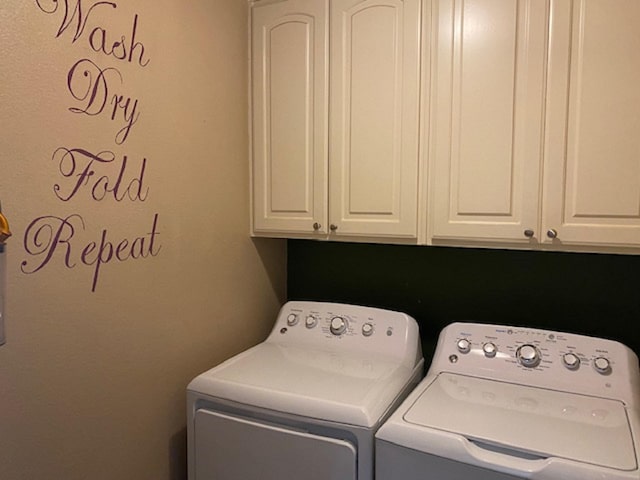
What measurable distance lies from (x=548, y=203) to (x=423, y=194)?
14.3 inches

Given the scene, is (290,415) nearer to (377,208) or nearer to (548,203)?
(377,208)

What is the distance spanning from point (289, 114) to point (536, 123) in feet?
2.68

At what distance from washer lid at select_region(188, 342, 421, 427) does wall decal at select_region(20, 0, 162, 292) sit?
17.7 inches

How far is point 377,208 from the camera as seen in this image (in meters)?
1.65

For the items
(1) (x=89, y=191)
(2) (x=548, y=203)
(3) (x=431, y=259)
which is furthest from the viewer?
(3) (x=431, y=259)

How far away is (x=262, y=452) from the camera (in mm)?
1347

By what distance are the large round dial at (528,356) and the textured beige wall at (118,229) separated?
98cm

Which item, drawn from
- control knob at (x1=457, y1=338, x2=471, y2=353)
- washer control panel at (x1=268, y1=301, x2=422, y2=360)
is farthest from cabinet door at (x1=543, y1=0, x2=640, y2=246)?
washer control panel at (x1=268, y1=301, x2=422, y2=360)

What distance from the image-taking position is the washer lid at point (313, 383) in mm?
1284

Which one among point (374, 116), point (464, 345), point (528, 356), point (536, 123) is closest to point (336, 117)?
point (374, 116)

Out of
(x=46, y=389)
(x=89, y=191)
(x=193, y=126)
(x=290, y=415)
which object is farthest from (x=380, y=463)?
(x=193, y=126)

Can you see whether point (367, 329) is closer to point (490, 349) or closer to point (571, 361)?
point (490, 349)

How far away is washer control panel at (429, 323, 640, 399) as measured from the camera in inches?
55.2

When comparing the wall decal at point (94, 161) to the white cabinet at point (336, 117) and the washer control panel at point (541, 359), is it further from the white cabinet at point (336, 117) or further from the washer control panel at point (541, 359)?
the washer control panel at point (541, 359)
